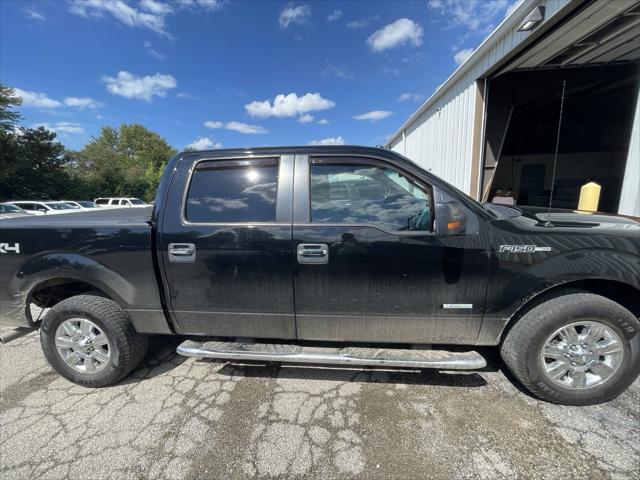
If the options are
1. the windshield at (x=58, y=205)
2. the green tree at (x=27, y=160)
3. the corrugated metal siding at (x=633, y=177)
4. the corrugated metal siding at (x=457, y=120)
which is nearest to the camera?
the corrugated metal siding at (x=633, y=177)

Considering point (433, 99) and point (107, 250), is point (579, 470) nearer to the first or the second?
point (107, 250)

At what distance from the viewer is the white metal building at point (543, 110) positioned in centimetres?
455

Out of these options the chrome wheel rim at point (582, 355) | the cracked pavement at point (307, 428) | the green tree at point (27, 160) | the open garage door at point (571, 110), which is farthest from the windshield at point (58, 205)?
the chrome wheel rim at point (582, 355)

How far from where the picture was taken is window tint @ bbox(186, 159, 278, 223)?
221 centimetres

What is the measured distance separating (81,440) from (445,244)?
2.89 m

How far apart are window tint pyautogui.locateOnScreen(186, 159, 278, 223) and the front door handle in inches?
12.6

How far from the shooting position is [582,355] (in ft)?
6.91

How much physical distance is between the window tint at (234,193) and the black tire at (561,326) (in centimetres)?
205

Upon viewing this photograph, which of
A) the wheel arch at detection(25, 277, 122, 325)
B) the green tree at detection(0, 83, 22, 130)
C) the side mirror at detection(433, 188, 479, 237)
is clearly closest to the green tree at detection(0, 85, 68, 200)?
the green tree at detection(0, 83, 22, 130)

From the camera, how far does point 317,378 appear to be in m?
2.56

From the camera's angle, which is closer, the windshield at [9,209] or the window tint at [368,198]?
the window tint at [368,198]

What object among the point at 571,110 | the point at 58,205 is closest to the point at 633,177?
the point at 571,110

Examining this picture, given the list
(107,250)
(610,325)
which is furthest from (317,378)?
(610,325)

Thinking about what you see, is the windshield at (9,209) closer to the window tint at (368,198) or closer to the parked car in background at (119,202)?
the parked car in background at (119,202)
